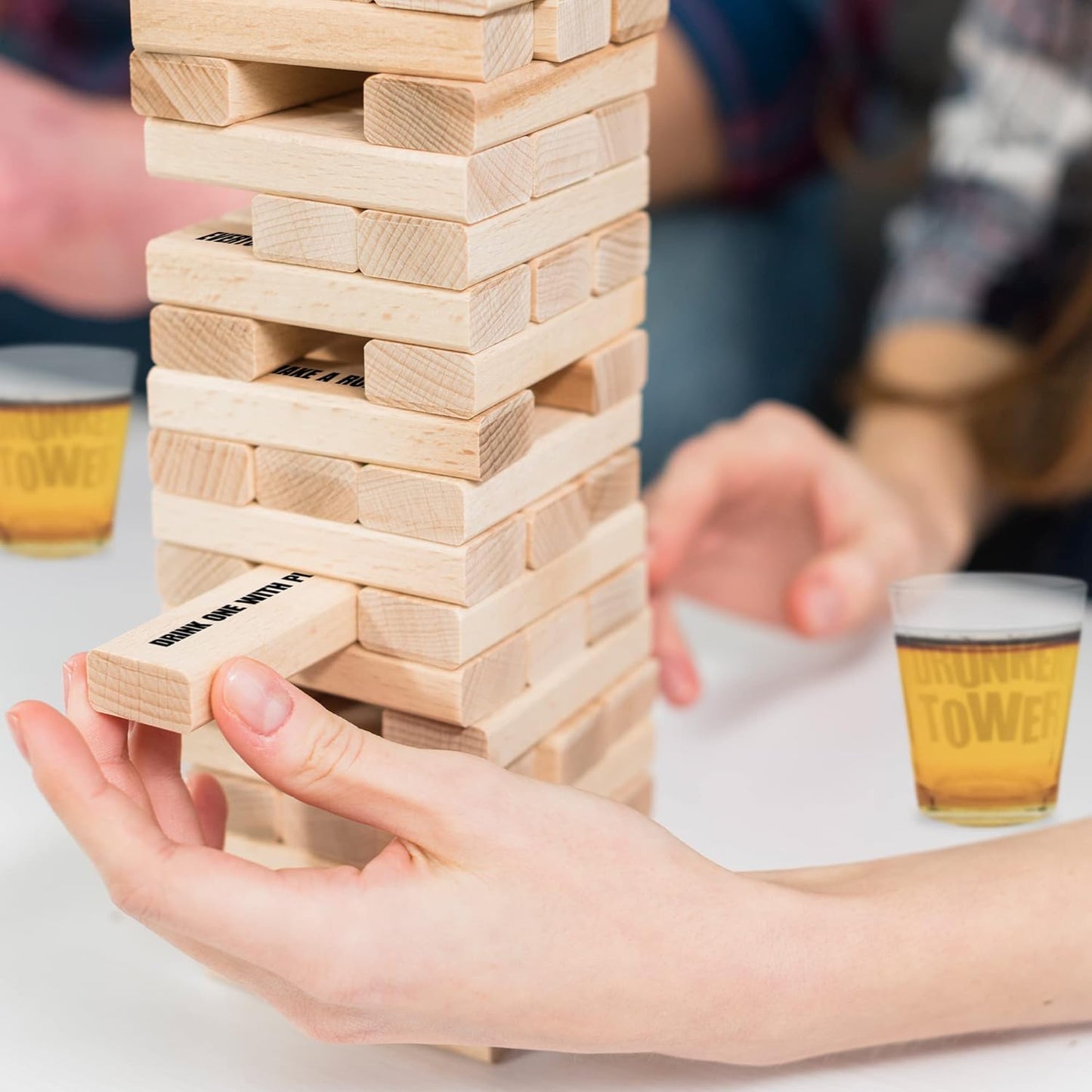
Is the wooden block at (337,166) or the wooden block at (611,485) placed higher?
the wooden block at (337,166)

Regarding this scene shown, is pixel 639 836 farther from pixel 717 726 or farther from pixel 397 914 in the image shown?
pixel 717 726

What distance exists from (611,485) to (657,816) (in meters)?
0.22

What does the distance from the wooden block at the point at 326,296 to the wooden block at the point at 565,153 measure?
0.04 meters

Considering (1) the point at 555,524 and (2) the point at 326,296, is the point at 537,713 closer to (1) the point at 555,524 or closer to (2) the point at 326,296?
(1) the point at 555,524

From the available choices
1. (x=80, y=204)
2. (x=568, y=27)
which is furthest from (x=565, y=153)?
(x=80, y=204)

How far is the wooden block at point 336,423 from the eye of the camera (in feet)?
2.27

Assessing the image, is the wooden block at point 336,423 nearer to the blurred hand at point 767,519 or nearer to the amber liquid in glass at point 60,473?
the amber liquid in glass at point 60,473

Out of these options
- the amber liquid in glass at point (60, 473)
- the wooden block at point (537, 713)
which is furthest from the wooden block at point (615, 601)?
the amber liquid in glass at point (60, 473)

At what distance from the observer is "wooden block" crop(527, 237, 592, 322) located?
718 millimetres

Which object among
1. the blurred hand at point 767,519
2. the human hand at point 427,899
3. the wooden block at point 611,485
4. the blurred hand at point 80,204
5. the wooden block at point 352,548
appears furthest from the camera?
the blurred hand at point 80,204

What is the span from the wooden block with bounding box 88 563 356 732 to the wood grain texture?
105 mm

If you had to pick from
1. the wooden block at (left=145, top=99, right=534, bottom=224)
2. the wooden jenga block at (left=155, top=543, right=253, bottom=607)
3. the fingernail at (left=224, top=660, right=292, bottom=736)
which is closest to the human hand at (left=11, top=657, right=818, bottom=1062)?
the fingernail at (left=224, top=660, right=292, bottom=736)

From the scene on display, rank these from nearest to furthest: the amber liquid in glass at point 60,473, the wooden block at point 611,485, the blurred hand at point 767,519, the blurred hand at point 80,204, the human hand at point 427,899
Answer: the human hand at point 427,899 < the wooden block at point 611,485 < the amber liquid in glass at point 60,473 < the blurred hand at point 767,519 < the blurred hand at point 80,204

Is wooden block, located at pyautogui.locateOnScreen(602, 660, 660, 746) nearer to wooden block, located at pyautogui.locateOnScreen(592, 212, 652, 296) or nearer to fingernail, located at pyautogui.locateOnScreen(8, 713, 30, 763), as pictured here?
wooden block, located at pyautogui.locateOnScreen(592, 212, 652, 296)
